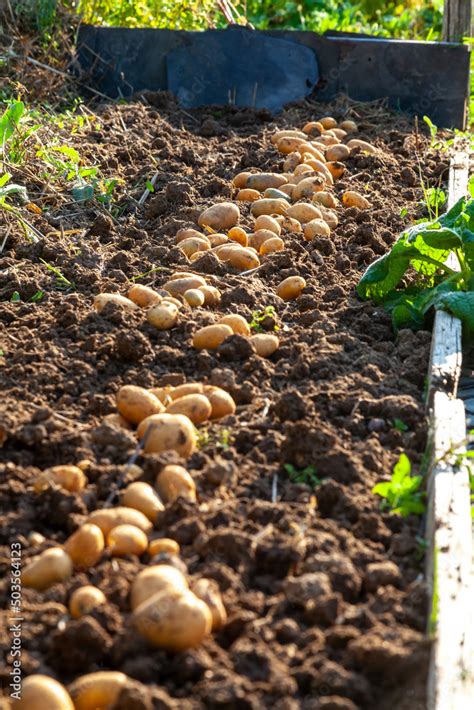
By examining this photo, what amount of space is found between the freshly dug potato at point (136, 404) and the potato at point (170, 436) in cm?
12

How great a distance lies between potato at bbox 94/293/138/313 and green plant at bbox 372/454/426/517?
1221mm

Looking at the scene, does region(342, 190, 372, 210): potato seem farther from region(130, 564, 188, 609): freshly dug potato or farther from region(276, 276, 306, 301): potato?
region(130, 564, 188, 609): freshly dug potato

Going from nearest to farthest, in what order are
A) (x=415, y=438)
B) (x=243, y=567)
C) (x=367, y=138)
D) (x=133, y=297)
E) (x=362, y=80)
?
(x=243, y=567)
(x=415, y=438)
(x=133, y=297)
(x=367, y=138)
(x=362, y=80)

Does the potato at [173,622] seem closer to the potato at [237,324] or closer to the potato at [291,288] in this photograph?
the potato at [237,324]

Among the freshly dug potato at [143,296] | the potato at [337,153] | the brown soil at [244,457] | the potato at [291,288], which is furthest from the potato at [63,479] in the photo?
the potato at [337,153]

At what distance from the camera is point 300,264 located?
3.77 metres

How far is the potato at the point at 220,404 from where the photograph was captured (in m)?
2.68

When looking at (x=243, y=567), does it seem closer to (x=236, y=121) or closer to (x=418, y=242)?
(x=418, y=242)

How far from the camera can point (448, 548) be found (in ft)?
6.87

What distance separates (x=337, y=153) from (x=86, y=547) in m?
3.50

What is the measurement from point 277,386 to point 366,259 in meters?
1.21

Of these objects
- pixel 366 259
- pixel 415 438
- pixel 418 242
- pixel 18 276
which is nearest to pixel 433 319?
pixel 418 242

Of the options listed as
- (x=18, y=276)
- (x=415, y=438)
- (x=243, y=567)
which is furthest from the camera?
(x=18, y=276)

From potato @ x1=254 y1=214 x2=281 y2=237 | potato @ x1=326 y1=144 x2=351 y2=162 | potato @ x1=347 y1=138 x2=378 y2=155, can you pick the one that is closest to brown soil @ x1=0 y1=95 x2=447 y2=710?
potato @ x1=254 y1=214 x2=281 y2=237
